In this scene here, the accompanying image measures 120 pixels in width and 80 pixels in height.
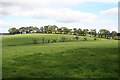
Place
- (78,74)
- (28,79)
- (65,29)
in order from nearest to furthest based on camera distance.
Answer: (28,79) < (78,74) < (65,29)

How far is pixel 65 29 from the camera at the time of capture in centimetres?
17262

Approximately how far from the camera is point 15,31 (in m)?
190

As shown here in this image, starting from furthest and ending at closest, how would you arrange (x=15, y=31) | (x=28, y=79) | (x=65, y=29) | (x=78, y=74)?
(x=15, y=31) < (x=65, y=29) < (x=78, y=74) < (x=28, y=79)

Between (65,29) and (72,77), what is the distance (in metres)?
161

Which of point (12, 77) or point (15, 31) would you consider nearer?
point (12, 77)

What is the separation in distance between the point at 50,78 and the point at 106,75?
609 centimetres

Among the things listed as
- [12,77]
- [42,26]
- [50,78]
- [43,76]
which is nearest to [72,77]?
[50,78]

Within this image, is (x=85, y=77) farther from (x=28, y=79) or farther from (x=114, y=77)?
(x=28, y=79)

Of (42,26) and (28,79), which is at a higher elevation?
(42,26)

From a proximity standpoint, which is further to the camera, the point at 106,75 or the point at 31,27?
the point at 31,27

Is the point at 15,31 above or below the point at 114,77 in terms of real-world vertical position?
above

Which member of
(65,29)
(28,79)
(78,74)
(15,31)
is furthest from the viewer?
(15,31)

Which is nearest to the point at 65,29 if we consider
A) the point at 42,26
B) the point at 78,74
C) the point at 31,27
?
the point at 42,26

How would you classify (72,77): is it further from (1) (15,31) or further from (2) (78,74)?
(1) (15,31)
